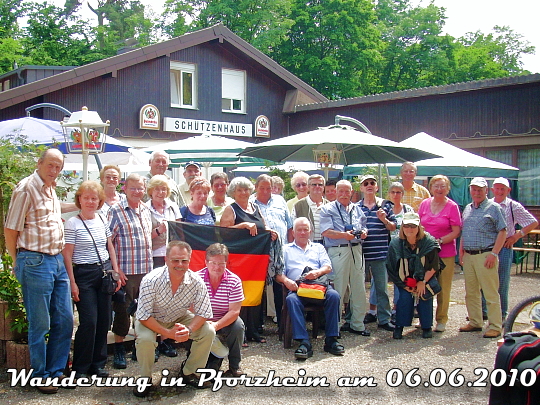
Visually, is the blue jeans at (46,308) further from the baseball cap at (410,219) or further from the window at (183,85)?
the window at (183,85)

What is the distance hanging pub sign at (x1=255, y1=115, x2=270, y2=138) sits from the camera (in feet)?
69.9

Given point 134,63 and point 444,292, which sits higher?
point 134,63

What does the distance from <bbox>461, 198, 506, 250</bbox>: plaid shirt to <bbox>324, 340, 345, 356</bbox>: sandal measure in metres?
2.21

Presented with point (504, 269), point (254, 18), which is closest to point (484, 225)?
point (504, 269)

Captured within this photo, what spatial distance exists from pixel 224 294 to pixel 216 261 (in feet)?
1.06

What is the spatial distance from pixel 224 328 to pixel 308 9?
31.8m

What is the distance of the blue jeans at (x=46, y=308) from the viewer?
4.70m

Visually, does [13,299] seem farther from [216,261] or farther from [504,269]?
[504,269]

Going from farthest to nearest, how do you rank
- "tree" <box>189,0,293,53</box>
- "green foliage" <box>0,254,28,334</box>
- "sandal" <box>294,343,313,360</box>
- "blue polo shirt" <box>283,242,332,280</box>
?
1. "tree" <box>189,0,293,53</box>
2. "blue polo shirt" <box>283,242,332,280</box>
3. "sandal" <box>294,343,313,360</box>
4. "green foliage" <box>0,254,28,334</box>

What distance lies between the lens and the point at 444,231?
283 inches

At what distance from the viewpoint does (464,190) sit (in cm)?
1426

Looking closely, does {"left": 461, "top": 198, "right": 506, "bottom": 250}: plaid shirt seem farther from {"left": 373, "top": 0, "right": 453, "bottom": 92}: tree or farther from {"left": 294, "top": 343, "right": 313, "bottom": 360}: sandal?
{"left": 373, "top": 0, "right": 453, "bottom": 92}: tree

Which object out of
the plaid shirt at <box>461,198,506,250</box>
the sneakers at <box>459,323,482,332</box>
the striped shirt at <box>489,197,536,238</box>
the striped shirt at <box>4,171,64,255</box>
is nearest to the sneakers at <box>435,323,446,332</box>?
the sneakers at <box>459,323,482,332</box>

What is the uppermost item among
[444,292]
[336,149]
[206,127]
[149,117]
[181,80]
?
[181,80]
